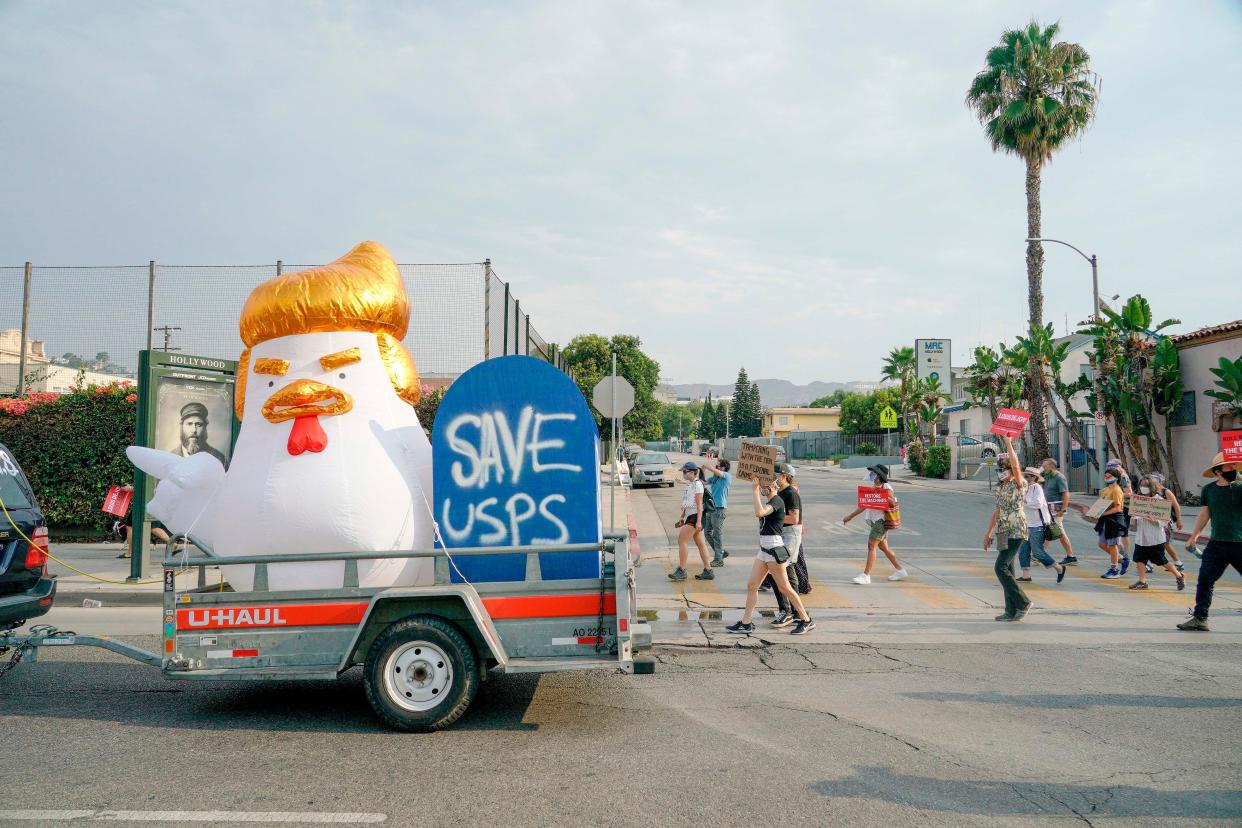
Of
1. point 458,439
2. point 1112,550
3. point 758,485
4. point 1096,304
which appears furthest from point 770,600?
point 1096,304

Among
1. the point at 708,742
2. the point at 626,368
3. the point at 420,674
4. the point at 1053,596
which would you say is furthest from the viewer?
the point at 626,368

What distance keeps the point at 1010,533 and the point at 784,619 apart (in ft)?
8.49

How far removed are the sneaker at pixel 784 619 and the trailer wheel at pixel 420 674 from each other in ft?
14.9

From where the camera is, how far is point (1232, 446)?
9.73 m

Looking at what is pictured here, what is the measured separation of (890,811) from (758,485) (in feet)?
16.5

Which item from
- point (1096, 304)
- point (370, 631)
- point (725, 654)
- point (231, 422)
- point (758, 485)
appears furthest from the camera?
point (1096, 304)

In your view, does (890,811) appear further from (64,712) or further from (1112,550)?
(1112,550)

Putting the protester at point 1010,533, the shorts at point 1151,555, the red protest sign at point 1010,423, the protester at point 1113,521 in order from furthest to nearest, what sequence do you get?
the protester at point 1113,521 → the shorts at point 1151,555 → the red protest sign at point 1010,423 → the protester at point 1010,533

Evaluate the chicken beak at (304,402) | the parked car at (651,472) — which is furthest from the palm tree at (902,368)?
the chicken beak at (304,402)

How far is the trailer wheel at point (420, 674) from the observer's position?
214 inches

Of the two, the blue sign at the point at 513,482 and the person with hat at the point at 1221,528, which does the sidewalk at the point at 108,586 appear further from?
the person with hat at the point at 1221,528

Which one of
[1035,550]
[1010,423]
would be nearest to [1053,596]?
[1035,550]

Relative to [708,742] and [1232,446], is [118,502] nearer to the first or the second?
[708,742]

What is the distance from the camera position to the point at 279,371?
242 inches
